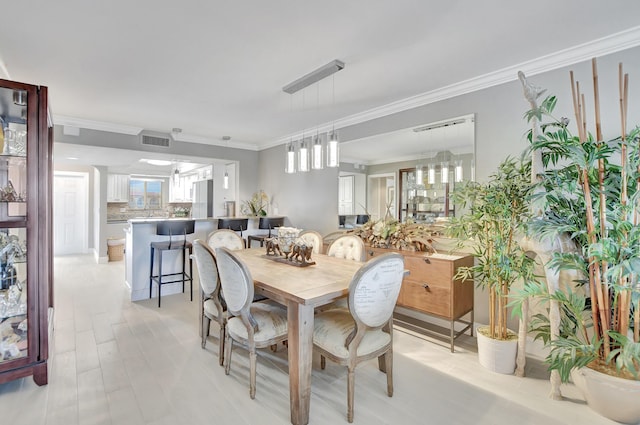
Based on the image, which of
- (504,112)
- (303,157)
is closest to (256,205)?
(303,157)

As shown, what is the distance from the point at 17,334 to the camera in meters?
2.26

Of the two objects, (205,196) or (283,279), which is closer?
(283,279)

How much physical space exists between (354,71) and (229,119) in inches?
90.4

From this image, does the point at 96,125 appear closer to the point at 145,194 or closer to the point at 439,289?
the point at 145,194

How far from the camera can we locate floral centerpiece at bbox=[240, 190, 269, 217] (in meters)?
6.10

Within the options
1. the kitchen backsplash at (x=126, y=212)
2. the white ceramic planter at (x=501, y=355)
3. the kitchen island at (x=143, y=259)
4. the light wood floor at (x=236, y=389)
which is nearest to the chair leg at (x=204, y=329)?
the light wood floor at (x=236, y=389)

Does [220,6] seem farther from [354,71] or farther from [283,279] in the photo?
[283,279]

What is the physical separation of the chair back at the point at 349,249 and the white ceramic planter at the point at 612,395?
168 centimetres

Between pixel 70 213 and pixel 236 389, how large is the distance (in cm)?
768

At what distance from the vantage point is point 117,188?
26.9 feet

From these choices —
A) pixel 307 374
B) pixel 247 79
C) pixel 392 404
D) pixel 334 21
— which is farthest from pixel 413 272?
pixel 247 79

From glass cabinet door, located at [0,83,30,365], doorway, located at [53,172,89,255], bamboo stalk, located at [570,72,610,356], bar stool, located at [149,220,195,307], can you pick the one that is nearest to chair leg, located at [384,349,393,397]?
bamboo stalk, located at [570,72,610,356]

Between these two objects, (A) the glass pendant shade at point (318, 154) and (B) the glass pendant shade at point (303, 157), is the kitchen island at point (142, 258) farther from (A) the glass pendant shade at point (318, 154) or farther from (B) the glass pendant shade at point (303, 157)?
(A) the glass pendant shade at point (318, 154)

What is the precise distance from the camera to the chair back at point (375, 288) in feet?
5.75
